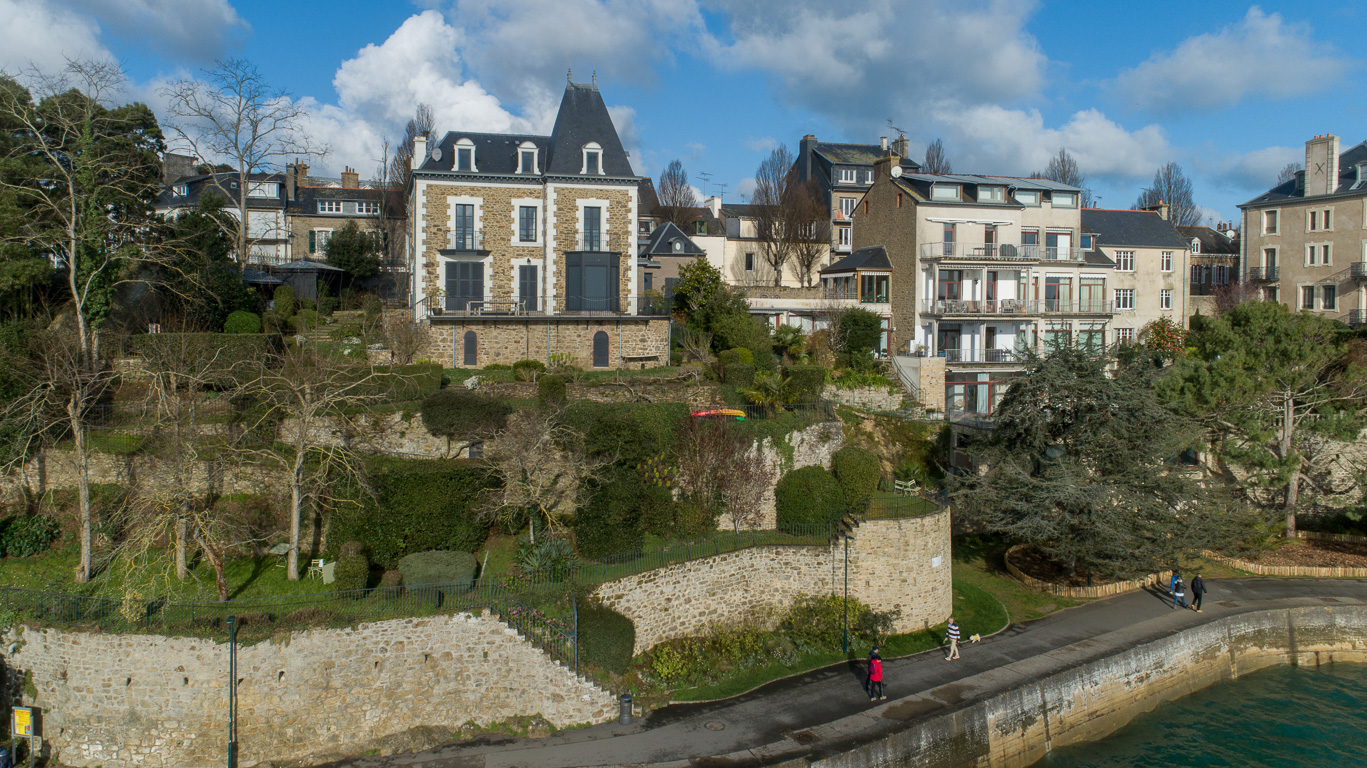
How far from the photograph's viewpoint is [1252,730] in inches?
750

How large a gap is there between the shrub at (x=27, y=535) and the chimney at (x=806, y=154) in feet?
155

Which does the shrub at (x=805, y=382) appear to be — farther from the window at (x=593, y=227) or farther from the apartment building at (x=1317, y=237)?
the apartment building at (x=1317, y=237)

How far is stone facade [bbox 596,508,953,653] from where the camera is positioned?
19531 mm

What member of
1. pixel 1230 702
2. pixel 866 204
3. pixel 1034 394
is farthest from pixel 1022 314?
pixel 1230 702

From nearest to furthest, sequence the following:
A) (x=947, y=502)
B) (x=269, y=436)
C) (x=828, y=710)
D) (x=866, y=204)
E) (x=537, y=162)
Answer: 1. (x=828, y=710)
2. (x=269, y=436)
3. (x=947, y=502)
4. (x=537, y=162)
5. (x=866, y=204)

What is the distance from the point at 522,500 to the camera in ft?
60.7

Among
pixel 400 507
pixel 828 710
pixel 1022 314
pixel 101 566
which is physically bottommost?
pixel 828 710

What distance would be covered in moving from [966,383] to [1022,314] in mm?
4121

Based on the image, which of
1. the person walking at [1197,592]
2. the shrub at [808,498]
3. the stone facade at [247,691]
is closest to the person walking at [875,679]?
the shrub at [808,498]

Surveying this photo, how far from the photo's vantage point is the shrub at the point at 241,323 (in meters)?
25.5

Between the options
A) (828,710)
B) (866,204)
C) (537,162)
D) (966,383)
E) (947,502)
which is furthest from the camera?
(866,204)

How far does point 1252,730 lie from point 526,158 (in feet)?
93.1

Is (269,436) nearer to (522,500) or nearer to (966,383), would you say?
(522,500)

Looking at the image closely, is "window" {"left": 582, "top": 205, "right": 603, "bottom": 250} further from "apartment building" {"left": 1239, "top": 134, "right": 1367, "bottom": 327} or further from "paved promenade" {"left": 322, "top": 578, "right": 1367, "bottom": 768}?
"apartment building" {"left": 1239, "top": 134, "right": 1367, "bottom": 327}
